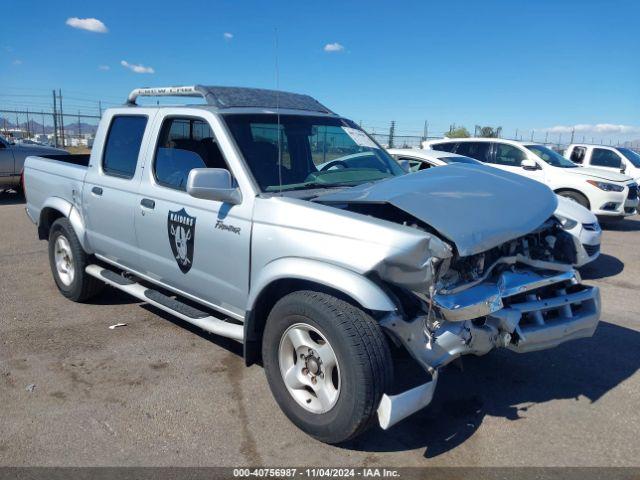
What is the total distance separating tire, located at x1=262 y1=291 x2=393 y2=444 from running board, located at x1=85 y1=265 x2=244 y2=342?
0.42 metres

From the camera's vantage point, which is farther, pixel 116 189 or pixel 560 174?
pixel 560 174

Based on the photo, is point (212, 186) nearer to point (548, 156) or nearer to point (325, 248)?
point (325, 248)

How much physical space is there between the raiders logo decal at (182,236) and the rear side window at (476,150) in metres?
9.45

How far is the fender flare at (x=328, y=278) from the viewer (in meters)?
2.76

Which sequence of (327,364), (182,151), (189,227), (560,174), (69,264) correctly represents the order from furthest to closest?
(560,174) < (69,264) < (182,151) < (189,227) < (327,364)

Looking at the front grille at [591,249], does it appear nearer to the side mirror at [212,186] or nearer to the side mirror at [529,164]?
the side mirror at [529,164]

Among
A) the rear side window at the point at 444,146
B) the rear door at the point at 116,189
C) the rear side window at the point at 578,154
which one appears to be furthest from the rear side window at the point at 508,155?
the rear door at the point at 116,189

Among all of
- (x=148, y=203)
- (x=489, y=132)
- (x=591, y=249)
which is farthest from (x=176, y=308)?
(x=489, y=132)

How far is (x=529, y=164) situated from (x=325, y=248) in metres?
9.19

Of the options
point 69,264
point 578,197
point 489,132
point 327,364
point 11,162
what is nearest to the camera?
point 327,364

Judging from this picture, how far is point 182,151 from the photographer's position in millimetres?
4203

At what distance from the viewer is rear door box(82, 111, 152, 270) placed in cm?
450

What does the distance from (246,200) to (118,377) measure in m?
1.70

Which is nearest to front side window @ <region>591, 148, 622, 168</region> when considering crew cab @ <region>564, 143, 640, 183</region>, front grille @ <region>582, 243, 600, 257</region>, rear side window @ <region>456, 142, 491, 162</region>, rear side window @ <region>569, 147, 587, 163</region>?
crew cab @ <region>564, 143, 640, 183</region>
